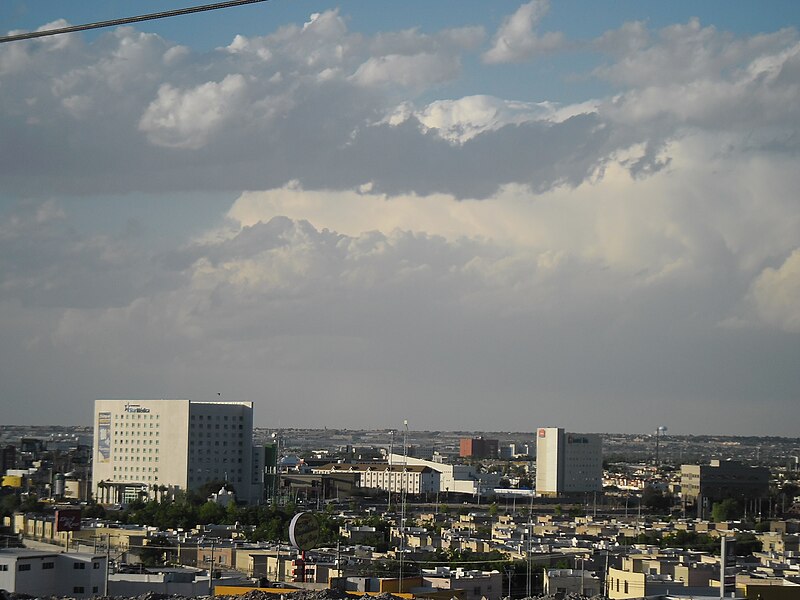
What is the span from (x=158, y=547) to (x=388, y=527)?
8323mm

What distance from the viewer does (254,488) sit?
1708 inches

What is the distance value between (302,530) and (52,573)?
7.67 feet

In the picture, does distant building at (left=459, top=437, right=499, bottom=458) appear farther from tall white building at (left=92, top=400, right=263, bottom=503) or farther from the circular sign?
the circular sign

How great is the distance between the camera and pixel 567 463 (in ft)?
202

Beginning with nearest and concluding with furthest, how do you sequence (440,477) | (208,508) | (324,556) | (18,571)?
(18,571) < (324,556) < (208,508) < (440,477)

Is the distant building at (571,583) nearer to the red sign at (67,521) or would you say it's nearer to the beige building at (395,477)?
the red sign at (67,521)

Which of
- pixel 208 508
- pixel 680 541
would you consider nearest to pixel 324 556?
pixel 680 541

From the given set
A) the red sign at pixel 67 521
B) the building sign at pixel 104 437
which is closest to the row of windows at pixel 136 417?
the building sign at pixel 104 437

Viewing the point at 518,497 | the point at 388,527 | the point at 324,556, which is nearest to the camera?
the point at 324,556

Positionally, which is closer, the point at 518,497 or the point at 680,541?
the point at 680,541

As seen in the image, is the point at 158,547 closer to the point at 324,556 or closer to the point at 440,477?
the point at 324,556

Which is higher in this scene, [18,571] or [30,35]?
[30,35]

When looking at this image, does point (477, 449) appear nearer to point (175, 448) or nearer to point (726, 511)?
point (175, 448)

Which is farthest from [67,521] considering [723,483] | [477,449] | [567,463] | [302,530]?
[477,449]
